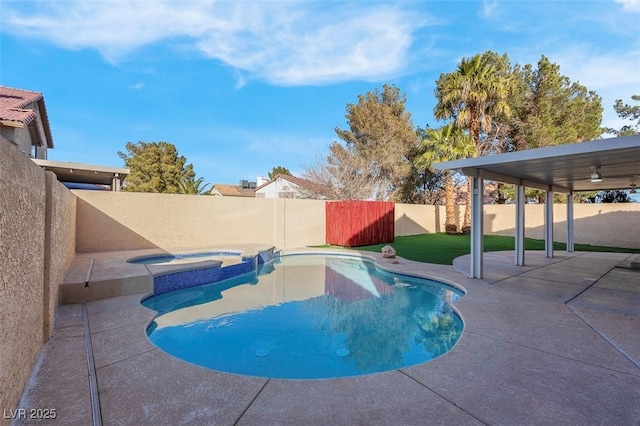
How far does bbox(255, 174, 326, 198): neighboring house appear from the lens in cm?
2411

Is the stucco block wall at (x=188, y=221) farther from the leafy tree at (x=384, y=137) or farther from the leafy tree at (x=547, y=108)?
the leafy tree at (x=547, y=108)

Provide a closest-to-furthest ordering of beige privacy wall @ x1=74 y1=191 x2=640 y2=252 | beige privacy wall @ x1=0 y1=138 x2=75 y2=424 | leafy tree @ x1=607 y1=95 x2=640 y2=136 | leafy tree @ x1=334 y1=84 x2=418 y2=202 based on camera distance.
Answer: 1. beige privacy wall @ x1=0 y1=138 x2=75 y2=424
2. beige privacy wall @ x1=74 y1=191 x2=640 y2=252
3. leafy tree @ x1=607 y1=95 x2=640 y2=136
4. leafy tree @ x1=334 y1=84 x2=418 y2=202

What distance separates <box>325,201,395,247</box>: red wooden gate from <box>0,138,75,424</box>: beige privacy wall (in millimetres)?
12284

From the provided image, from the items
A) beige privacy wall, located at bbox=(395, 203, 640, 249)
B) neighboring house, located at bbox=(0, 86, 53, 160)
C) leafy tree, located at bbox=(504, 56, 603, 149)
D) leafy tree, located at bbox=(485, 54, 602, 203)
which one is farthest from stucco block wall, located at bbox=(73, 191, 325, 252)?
leafy tree, located at bbox=(504, 56, 603, 149)

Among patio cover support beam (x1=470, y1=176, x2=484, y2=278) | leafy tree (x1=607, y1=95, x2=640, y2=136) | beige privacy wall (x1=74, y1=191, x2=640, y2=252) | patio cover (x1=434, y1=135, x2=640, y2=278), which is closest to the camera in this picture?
patio cover (x1=434, y1=135, x2=640, y2=278)

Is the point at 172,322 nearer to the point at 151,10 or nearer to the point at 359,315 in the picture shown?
the point at 359,315

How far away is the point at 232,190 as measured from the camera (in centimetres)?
3828

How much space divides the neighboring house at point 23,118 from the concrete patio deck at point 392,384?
730 cm

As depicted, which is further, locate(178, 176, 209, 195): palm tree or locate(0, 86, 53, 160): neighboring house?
locate(178, 176, 209, 195): palm tree

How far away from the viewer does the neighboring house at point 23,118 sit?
8.80 metres

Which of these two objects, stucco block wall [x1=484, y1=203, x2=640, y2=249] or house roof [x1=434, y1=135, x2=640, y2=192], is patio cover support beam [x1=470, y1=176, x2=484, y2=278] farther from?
stucco block wall [x1=484, y1=203, x2=640, y2=249]

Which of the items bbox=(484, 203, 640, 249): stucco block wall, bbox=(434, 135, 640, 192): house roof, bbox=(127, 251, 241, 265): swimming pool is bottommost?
bbox=(127, 251, 241, 265): swimming pool

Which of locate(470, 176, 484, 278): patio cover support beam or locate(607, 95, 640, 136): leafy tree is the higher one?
locate(607, 95, 640, 136): leafy tree

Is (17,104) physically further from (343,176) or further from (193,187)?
(343,176)
